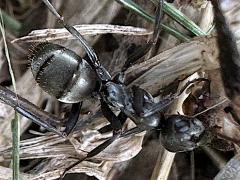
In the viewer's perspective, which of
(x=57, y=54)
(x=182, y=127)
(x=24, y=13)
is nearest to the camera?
(x=57, y=54)

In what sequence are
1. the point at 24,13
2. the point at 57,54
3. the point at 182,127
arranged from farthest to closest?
the point at 24,13 → the point at 182,127 → the point at 57,54

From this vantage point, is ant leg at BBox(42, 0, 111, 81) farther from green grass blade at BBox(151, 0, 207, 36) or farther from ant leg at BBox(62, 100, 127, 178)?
green grass blade at BBox(151, 0, 207, 36)

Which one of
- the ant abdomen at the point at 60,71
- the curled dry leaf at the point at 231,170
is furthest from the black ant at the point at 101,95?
the curled dry leaf at the point at 231,170

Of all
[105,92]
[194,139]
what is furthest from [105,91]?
[194,139]

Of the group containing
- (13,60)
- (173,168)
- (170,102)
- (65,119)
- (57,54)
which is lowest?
(173,168)

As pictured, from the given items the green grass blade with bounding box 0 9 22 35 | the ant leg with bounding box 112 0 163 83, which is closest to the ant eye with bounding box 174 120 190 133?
the ant leg with bounding box 112 0 163 83

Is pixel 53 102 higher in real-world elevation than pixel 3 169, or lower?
higher

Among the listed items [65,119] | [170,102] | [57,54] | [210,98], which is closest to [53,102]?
[65,119]

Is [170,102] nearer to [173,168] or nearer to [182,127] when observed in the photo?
[182,127]
